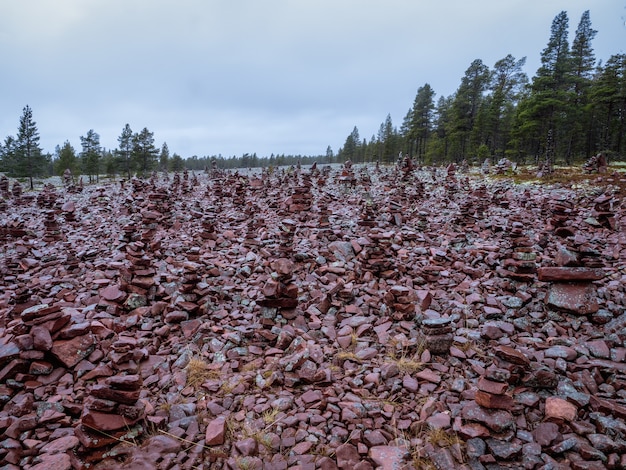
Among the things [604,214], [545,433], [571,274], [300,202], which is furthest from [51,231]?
[604,214]

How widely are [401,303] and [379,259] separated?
68.1 inches

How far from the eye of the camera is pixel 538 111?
4366 cm

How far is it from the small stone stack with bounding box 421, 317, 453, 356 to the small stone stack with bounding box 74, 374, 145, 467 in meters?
4.11

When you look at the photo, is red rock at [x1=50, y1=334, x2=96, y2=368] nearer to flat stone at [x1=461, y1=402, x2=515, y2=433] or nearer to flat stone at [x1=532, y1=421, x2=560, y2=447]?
flat stone at [x1=461, y1=402, x2=515, y2=433]

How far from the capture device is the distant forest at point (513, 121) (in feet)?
148

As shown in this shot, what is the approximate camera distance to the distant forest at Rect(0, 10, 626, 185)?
45250 millimetres

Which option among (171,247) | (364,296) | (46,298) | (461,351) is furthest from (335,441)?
(171,247)

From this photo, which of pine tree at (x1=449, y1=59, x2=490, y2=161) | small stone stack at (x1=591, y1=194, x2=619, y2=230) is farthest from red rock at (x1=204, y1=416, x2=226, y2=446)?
pine tree at (x1=449, y1=59, x2=490, y2=161)

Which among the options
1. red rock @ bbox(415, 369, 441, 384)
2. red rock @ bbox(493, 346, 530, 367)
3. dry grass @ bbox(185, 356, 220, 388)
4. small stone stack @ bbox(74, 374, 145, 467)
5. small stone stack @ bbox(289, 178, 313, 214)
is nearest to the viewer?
small stone stack @ bbox(74, 374, 145, 467)

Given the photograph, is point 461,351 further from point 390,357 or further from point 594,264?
Answer: point 594,264

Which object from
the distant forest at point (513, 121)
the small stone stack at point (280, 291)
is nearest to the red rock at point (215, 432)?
the small stone stack at point (280, 291)

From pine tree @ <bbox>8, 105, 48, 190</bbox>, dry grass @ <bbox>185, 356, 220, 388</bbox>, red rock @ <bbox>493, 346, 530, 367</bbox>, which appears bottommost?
dry grass @ <bbox>185, 356, 220, 388</bbox>

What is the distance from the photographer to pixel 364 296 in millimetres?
6633

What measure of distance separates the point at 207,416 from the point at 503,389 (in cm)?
363
